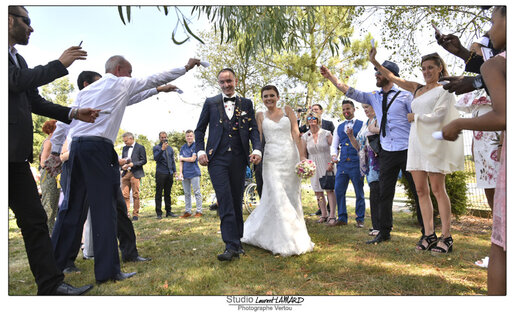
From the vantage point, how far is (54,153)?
148 inches

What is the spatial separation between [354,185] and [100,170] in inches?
180

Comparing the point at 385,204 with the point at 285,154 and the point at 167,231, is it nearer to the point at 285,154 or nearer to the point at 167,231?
the point at 285,154

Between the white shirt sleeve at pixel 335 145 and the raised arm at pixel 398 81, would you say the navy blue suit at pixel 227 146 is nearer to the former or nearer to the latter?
the raised arm at pixel 398 81

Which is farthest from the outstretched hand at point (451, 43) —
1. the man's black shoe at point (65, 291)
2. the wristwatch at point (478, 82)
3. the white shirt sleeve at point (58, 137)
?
the white shirt sleeve at point (58, 137)

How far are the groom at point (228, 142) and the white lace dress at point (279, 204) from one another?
387mm

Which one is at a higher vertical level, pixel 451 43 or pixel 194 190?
pixel 451 43

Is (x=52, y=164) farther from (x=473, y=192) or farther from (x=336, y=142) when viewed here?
(x=473, y=192)

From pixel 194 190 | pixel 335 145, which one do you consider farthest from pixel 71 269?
pixel 194 190

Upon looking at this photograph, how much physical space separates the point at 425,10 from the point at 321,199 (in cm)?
391

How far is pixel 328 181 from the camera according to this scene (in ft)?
21.5

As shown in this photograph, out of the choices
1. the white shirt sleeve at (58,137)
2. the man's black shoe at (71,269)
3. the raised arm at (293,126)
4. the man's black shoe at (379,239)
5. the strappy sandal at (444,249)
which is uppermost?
the raised arm at (293,126)

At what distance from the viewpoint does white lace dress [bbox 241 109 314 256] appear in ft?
14.2

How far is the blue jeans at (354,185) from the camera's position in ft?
20.6
